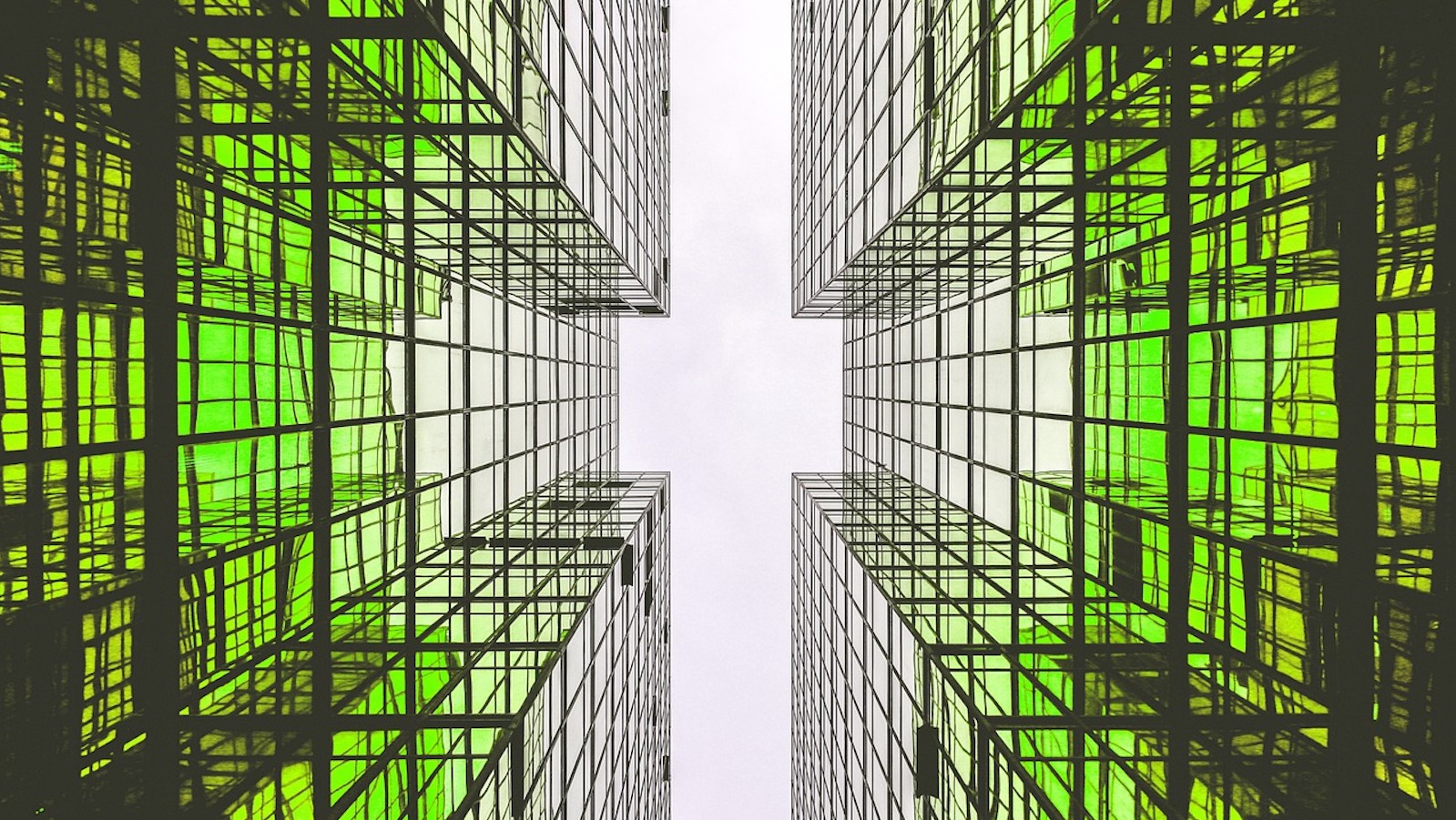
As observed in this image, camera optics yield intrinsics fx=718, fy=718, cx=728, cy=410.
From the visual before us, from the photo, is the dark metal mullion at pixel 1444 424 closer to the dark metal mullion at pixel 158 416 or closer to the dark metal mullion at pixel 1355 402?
the dark metal mullion at pixel 1355 402

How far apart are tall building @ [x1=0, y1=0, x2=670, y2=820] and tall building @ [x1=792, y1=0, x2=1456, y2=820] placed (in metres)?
10.2

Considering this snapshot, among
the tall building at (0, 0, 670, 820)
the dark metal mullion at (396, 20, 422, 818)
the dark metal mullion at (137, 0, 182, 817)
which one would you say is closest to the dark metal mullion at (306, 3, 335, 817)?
the tall building at (0, 0, 670, 820)

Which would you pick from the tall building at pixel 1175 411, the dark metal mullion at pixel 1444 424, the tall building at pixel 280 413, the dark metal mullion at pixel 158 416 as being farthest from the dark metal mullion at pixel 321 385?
the dark metal mullion at pixel 1444 424

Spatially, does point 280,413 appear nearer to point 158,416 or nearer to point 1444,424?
point 158,416

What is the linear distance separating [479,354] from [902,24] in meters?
15.5

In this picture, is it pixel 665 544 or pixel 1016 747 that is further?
pixel 665 544

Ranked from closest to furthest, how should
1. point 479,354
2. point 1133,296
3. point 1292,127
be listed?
point 1292,127
point 1133,296
point 479,354

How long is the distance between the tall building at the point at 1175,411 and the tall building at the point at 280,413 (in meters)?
10.2

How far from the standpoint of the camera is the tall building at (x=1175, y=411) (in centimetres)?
906

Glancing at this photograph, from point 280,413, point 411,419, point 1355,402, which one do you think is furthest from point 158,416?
point 1355,402

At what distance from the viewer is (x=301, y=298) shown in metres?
12.6

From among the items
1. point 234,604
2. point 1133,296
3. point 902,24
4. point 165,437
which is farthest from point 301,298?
point 902,24

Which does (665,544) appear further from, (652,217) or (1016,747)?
(1016,747)

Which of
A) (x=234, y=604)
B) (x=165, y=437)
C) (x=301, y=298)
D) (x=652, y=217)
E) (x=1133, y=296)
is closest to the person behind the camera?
(x=165, y=437)
